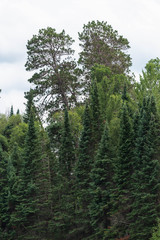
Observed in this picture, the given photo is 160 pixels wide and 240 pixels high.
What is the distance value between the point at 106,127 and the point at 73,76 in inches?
538

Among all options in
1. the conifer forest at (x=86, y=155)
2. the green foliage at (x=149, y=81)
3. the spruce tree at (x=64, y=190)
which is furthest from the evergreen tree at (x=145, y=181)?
the spruce tree at (x=64, y=190)

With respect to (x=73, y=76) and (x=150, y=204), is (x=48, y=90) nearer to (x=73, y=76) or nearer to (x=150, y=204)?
(x=73, y=76)

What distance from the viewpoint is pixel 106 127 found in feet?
98.3

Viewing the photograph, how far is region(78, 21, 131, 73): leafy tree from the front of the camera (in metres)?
42.7

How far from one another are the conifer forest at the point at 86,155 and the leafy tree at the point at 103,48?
0.41 ft

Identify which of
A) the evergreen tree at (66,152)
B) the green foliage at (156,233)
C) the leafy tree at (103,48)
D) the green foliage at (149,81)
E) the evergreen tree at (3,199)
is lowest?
the green foliage at (156,233)

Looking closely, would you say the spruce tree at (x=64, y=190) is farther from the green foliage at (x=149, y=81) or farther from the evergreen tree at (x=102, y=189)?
the green foliage at (x=149, y=81)

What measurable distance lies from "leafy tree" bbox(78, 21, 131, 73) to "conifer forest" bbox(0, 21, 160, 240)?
Answer: 126 mm

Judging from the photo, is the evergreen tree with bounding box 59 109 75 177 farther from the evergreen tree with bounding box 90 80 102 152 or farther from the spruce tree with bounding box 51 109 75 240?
the evergreen tree with bounding box 90 80 102 152

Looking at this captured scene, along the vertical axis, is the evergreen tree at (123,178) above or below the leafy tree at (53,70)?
below

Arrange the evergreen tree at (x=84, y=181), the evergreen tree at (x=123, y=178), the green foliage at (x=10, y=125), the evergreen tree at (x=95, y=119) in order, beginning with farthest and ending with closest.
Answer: the green foliage at (x=10, y=125) → the evergreen tree at (x=95, y=119) → the evergreen tree at (x=84, y=181) → the evergreen tree at (x=123, y=178)

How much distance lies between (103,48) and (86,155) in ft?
53.0

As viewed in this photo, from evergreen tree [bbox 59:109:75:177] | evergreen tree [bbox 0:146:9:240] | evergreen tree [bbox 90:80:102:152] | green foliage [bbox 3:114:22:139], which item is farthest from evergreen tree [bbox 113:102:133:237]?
green foliage [bbox 3:114:22:139]

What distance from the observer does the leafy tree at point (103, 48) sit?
140 feet
